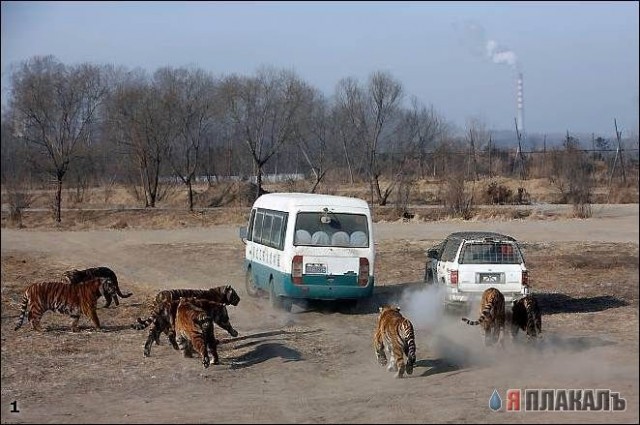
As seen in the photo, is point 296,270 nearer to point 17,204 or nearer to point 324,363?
point 324,363

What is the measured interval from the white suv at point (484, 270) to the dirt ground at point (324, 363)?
74 centimetres

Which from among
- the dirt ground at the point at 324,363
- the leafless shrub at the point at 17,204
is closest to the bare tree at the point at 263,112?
the leafless shrub at the point at 17,204

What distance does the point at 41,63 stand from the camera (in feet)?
156

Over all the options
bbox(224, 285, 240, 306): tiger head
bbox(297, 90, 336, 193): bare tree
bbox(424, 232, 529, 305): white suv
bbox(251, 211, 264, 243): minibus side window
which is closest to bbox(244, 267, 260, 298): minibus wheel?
bbox(251, 211, 264, 243): minibus side window

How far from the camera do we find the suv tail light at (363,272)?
18.2m

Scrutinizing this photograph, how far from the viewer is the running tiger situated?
43.4 ft

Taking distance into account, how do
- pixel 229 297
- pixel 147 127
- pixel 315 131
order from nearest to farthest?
pixel 229 297
pixel 147 127
pixel 315 131

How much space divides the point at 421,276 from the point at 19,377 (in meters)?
14.4

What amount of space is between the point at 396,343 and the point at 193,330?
3.21m

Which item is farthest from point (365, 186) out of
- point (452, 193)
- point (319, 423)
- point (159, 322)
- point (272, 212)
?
point (319, 423)

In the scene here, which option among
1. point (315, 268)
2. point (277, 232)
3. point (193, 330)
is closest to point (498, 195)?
point (277, 232)

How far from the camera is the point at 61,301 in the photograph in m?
16.6

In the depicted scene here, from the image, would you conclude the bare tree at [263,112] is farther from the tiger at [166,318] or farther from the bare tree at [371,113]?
the tiger at [166,318]

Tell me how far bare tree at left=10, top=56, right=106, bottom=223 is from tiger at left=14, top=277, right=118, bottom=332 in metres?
30.6
